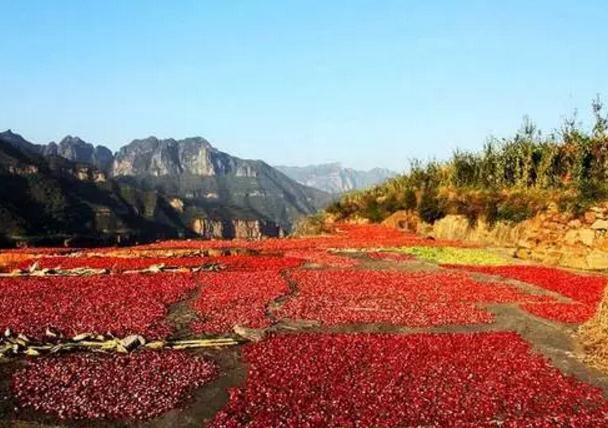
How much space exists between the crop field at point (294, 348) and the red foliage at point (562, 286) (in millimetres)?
102

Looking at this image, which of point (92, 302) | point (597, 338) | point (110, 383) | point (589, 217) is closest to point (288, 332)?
point (110, 383)

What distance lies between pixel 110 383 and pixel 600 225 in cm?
2938

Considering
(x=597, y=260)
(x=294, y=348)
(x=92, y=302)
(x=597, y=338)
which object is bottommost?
(x=597, y=338)

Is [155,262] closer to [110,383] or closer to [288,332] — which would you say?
[288,332]

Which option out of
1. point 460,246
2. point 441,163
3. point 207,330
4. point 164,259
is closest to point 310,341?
point 207,330

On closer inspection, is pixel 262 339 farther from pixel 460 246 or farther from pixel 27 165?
pixel 27 165

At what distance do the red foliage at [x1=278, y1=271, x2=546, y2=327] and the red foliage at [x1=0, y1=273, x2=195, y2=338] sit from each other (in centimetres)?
509

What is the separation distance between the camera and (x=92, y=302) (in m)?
24.7

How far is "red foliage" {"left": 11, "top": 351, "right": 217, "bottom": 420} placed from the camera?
13516 mm

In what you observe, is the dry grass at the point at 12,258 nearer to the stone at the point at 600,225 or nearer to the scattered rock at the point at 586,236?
the scattered rock at the point at 586,236

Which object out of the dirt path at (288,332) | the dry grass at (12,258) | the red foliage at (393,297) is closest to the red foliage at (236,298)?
the dirt path at (288,332)

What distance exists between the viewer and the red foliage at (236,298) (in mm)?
21578

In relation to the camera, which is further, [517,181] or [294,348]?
[517,181]

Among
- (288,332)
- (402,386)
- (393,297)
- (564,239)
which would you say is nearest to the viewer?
(402,386)
